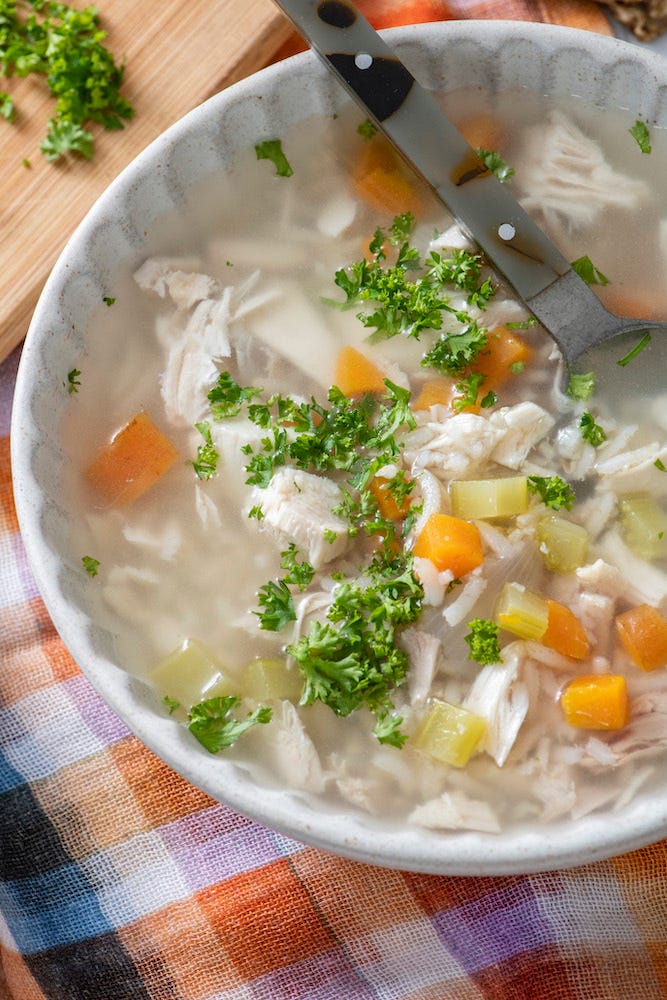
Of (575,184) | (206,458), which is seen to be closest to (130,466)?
(206,458)

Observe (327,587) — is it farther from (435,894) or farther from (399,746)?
(435,894)

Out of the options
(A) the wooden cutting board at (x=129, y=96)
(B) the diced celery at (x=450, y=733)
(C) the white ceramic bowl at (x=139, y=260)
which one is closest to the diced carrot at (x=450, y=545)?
(B) the diced celery at (x=450, y=733)

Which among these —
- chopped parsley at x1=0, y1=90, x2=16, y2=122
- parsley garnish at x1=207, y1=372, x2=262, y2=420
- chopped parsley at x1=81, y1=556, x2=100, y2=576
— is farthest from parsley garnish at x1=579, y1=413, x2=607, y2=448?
chopped parsley at x1=0, y1=90, x2=16, y2=122

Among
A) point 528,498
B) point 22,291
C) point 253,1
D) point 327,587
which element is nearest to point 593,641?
point 528,498

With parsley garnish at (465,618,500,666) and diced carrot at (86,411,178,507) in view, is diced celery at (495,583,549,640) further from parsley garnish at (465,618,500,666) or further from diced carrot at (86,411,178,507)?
diced carrot at (86,411,178,507)

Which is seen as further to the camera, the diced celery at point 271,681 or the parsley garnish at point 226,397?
the parsley garnish at point 226,397

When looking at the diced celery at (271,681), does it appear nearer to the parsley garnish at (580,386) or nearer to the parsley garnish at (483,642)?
the parsley garnish at (483,642)

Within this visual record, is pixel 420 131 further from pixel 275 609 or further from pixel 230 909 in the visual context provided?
pixel 230 909
